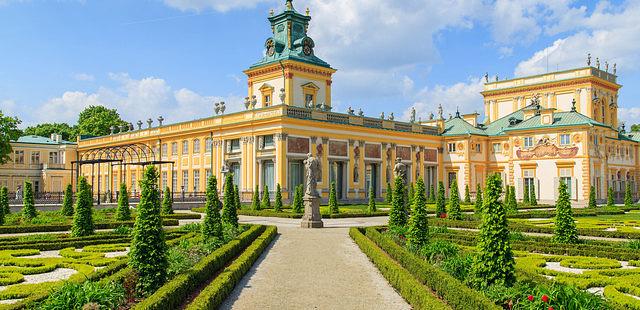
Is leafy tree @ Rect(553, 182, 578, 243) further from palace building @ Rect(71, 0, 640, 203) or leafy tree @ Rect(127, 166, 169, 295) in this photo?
palace building @ Rect(71, 0, 640, 203)

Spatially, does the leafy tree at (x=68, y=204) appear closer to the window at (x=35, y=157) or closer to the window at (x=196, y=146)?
the window at (x=196, y=146)

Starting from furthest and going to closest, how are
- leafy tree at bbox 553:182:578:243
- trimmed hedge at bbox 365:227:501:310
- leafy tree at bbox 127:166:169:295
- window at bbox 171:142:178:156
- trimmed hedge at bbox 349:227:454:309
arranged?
window at bbox 171:142:178:156 < leafy tree at bbox 553:182:578:243 < leafy tree at bbox 127:166:169:295 < trimmed hedge at bbox 349:227:454:309 < trimmed hedge at bbox 365:227:501:310

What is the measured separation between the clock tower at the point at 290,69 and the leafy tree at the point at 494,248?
42.1m

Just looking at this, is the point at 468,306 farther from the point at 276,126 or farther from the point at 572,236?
the point at 276,126

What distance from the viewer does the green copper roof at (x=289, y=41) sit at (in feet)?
177

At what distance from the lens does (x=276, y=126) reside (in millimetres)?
43406

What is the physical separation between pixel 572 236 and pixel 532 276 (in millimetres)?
8282

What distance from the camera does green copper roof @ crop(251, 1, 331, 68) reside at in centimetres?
5403

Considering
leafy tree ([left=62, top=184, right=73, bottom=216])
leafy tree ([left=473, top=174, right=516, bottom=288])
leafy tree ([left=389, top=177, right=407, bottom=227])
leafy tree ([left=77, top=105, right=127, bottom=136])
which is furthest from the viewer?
leafy tree ([left=77, top=105, right=127, bottom=136])

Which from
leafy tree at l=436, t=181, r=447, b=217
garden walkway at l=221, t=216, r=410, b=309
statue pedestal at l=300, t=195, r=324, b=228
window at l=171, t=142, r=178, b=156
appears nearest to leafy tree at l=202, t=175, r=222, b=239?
garden walkway at l=221, t=216, r=410, b=309

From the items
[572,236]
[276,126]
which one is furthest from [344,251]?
[276,126]

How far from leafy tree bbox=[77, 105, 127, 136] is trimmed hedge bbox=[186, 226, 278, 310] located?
6854 cm

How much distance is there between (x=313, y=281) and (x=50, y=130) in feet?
267

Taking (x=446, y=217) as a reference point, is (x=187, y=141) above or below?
above
